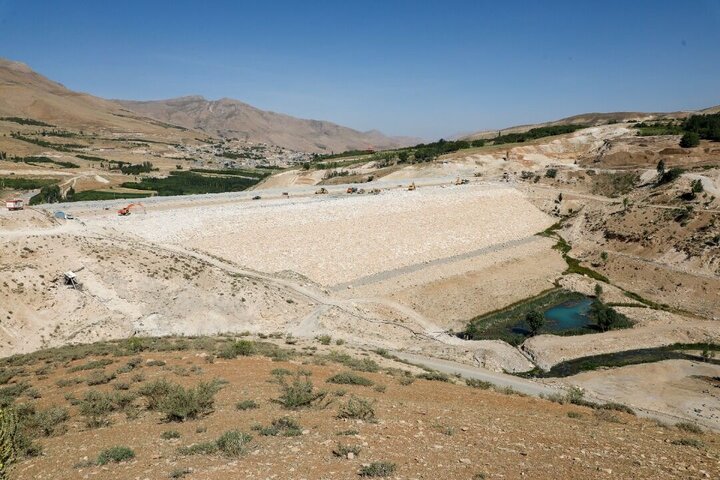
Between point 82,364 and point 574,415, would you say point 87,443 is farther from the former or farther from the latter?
point 574,415

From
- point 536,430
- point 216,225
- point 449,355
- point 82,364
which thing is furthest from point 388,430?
point 216,225

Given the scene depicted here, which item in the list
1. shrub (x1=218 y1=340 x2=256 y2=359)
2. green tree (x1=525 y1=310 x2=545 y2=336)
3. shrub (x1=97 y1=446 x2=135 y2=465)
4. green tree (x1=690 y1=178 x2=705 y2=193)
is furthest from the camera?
green tree (x1=690 y1=178 x2=705 y2=193)

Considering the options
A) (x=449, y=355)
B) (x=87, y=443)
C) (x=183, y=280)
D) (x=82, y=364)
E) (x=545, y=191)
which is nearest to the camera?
(x=87, y=443)

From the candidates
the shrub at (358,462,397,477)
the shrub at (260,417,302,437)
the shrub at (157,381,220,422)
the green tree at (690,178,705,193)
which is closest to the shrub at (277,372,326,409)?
the shrub at (260,417,302,437)

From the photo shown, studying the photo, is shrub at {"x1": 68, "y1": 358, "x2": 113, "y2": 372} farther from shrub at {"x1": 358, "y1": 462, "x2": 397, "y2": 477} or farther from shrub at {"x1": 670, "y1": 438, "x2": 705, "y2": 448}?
shrub at {"x1": 670, "y1": 438, "x2": 705, "y2": 448}

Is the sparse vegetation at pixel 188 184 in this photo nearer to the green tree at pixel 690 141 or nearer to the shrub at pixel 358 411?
the shrub at pixel 358 411

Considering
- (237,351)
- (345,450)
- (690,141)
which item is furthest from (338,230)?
(690,141)
